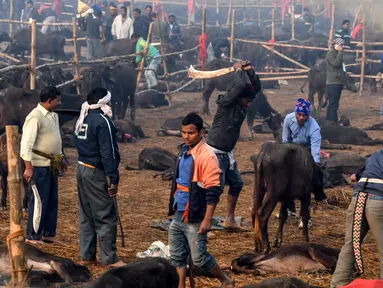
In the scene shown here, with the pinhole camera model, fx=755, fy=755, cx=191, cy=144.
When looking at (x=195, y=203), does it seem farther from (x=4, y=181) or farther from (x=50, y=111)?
(x=4, y=181)

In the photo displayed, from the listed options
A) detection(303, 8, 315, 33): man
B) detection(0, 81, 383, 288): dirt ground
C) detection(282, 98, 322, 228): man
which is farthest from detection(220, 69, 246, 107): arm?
detection(303, 8, 315, 33): man

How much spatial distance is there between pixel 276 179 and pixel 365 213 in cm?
240

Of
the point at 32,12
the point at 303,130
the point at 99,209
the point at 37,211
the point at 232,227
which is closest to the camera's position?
the point at 99,209

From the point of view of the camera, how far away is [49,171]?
995 centimetres

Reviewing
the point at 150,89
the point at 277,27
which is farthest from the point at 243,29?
the point at 150,89

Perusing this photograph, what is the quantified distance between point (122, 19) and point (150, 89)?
5922mm

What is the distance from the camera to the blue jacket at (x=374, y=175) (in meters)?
7.55

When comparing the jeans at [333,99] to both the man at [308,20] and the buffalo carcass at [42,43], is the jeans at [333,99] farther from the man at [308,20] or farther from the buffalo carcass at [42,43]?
the man at [308,20]

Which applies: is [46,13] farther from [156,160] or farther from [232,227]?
[232,227]

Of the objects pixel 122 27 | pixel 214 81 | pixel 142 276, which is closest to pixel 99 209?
pixel 142 276

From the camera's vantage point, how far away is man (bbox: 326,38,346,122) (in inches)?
819

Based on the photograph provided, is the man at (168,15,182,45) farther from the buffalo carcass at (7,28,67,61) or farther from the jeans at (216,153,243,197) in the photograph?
the jeans at (216,153,243,197)

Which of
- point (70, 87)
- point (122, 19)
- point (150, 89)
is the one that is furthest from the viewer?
point (122, 19)

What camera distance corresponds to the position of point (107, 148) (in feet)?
28.2
